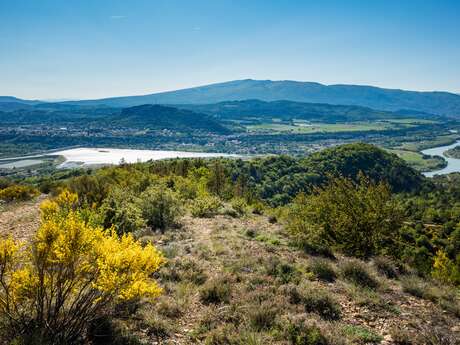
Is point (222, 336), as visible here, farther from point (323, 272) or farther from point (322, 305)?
point (323, 272)

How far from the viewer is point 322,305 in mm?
7215

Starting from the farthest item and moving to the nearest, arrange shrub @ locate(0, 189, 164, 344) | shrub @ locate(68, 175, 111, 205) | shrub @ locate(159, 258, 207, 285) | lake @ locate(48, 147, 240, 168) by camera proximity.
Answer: lake @ locate(48, 147, 240, 168) < shrub @ locate(68, 175, 111, 205) < shrub @ locate(159, 258, 207, 285) < shrub @ locate(0, 189, 164, 344)

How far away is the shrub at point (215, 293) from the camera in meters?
7.46

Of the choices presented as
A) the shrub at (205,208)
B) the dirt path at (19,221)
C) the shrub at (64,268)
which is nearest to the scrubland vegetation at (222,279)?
the shrub at (64,268)

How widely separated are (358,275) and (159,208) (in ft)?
31.2

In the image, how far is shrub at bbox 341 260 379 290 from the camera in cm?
880

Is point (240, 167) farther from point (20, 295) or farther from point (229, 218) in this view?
point (20, 295)

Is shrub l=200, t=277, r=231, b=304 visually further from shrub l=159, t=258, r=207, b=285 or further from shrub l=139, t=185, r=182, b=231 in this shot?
shrub l=139, t=185, r=182, b=231

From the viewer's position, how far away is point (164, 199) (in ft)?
51.3

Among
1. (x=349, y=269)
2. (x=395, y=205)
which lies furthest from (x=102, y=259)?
(x=395, y=205)

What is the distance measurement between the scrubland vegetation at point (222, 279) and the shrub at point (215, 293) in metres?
0.03

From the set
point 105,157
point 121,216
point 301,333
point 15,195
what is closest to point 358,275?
point 301,333

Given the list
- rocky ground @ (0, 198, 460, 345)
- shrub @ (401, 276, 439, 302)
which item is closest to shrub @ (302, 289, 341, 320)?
rocky ground @ (0, 198, 460, 345)

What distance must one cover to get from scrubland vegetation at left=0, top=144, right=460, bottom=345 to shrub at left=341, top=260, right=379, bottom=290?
0.11 feet
